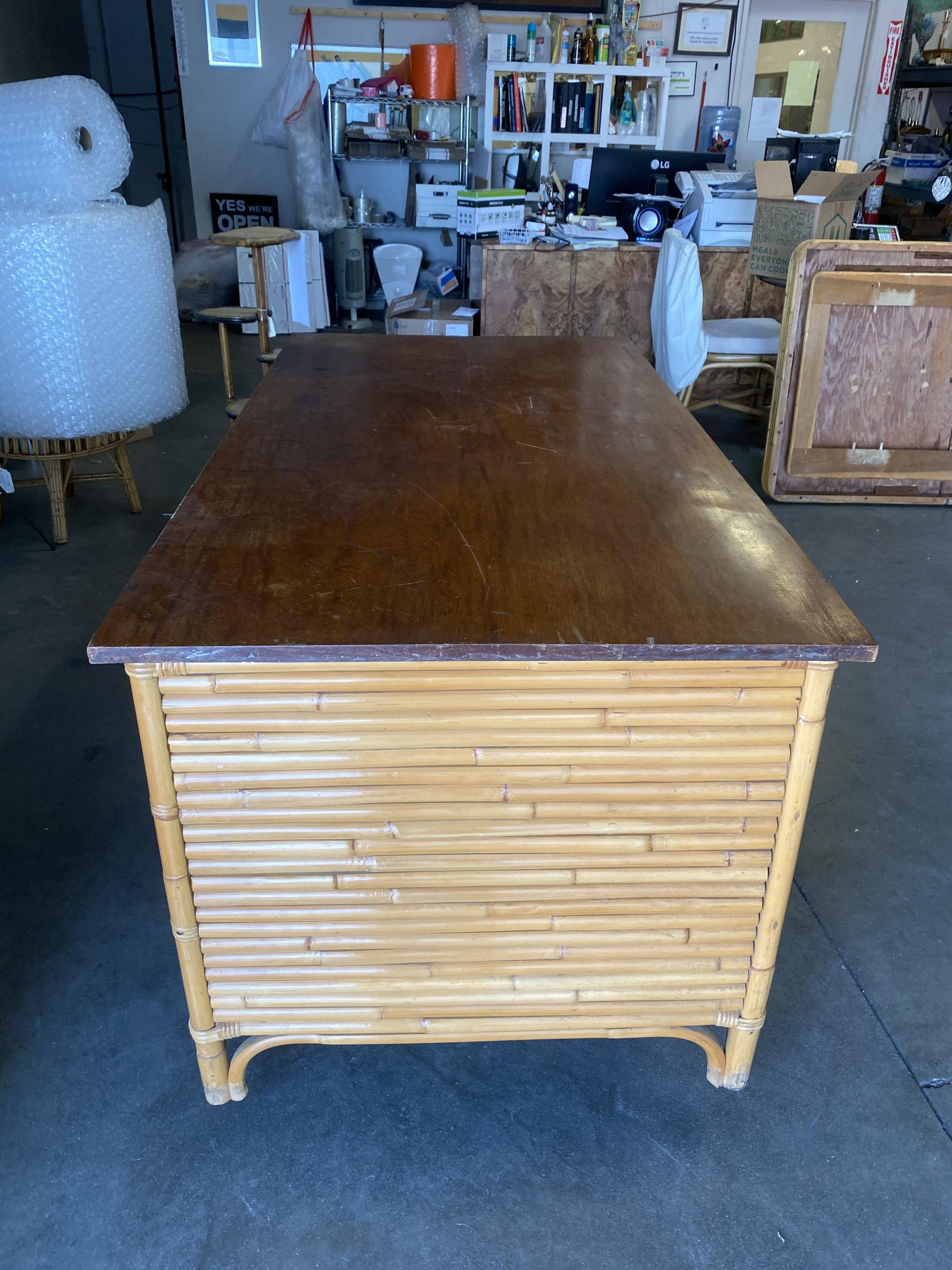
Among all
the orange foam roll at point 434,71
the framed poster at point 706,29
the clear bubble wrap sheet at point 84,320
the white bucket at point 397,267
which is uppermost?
the framed poster at point 706,29

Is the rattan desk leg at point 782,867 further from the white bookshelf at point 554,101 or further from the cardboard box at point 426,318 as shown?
the white bookshelf at point 554,101

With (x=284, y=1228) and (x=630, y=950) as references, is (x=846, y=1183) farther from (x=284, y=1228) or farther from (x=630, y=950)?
(x=284, y=1228)

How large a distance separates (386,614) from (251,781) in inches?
10.2

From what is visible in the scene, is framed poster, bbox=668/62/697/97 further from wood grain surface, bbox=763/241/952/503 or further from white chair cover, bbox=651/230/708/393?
wood grain surface, bbox=763/241/952/503

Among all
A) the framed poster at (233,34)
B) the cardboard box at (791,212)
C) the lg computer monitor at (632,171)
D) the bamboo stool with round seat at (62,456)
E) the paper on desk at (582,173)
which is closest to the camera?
the bamboo stool with round seat at (62,456)

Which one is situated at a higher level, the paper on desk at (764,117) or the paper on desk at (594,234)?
the paper on desk at (764,117)

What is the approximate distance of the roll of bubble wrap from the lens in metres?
2.66

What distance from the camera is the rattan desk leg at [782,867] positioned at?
3.68ft

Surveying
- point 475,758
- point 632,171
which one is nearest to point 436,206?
point 632,171

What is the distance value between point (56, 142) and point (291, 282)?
326cm

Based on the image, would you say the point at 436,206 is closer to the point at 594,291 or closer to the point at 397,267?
the point at 397,267

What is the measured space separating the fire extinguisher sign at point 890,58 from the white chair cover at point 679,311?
378 cm

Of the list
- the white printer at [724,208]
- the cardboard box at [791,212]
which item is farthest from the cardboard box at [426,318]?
the cardboard box at [791,212]

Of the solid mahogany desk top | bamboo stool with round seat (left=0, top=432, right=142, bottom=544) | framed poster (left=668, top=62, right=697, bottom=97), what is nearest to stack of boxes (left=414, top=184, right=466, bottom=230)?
framed poster (left=668, top=62, right=697, bottom=97)
